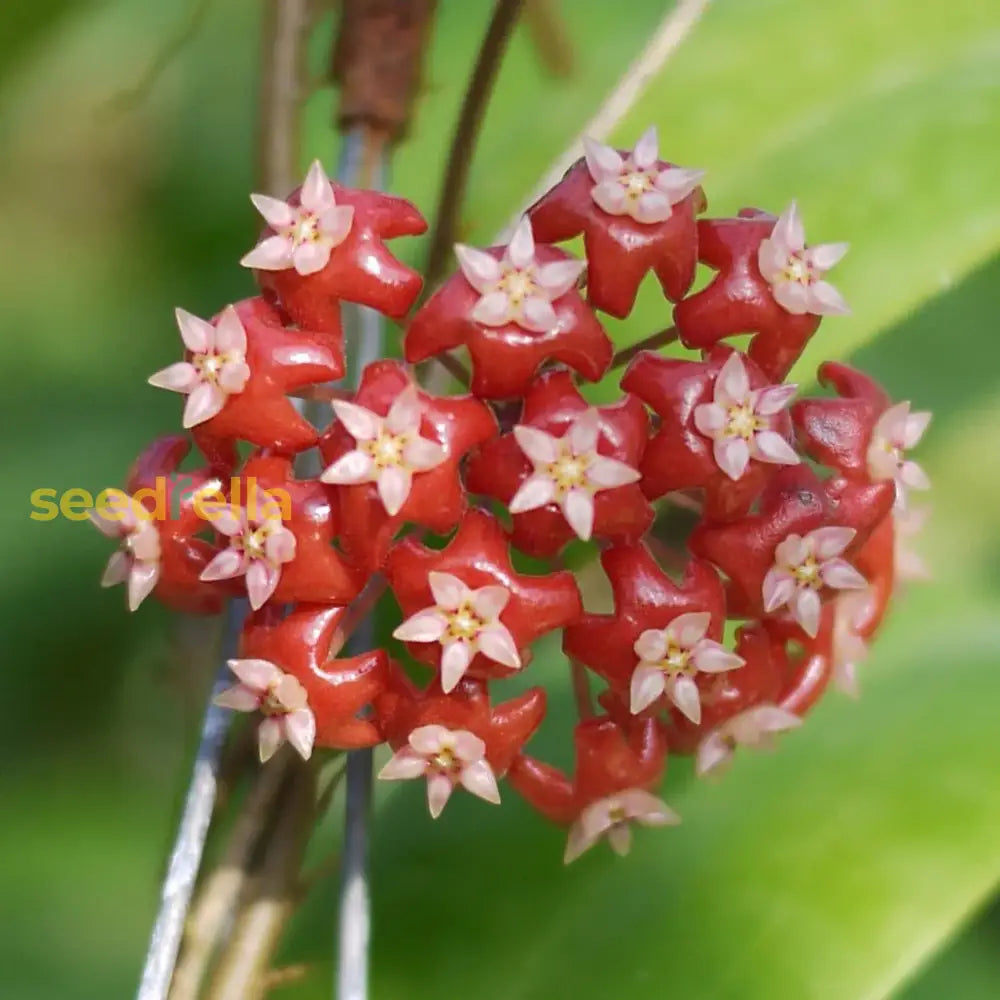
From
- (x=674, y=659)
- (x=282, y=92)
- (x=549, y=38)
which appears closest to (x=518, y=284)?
(x=674, y=659)

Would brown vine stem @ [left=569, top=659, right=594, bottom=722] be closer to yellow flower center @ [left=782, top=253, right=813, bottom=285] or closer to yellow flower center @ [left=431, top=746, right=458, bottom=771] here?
yellow flower center @ [left=431, top=746, right=458, bottom=771]

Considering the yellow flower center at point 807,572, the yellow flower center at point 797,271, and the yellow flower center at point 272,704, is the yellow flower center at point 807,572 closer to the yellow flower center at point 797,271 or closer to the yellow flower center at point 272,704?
the yellow flower center at point 797,271

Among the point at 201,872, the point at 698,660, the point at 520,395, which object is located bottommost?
the point at 201,872

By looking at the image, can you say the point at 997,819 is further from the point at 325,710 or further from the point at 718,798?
the point at 325,710

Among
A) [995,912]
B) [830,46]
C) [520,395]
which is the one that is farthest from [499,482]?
[995,912]

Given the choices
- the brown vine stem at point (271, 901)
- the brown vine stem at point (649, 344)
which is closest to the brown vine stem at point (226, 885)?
the brown vine stem at point (271, 901)

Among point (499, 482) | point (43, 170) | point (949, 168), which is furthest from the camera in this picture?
point (43, 170)

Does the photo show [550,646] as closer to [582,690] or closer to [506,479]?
[582,690]
